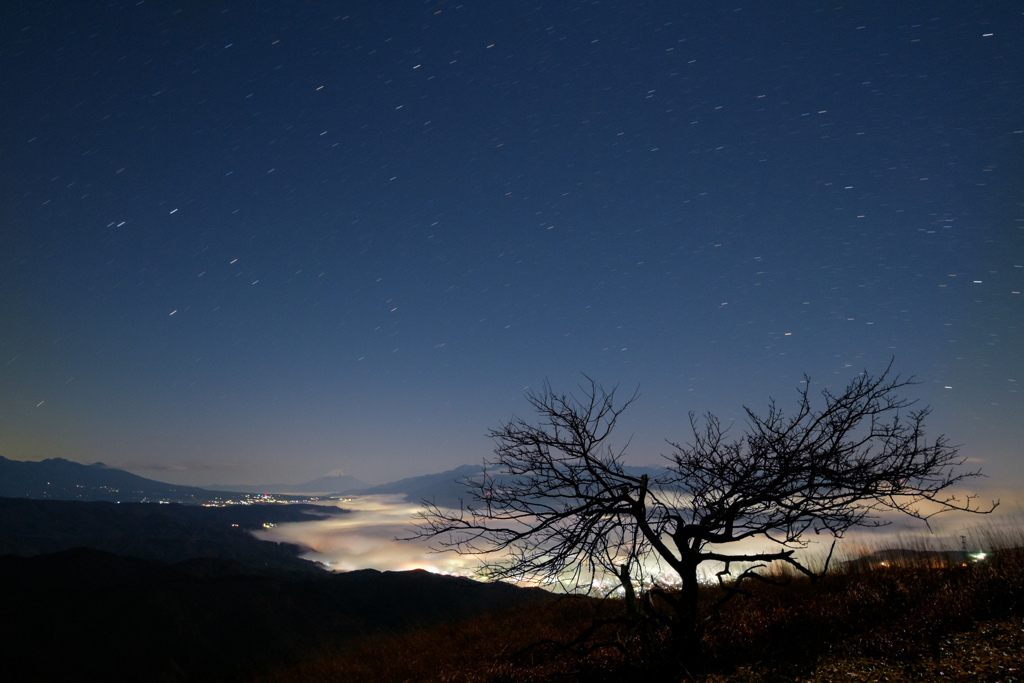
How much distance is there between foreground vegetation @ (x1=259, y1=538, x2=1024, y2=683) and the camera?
7617mm

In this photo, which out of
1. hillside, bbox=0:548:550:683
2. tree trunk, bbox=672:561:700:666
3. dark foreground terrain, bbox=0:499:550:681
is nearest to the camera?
tree trunk, bbox=672:561:700:666

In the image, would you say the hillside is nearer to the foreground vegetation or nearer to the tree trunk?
the foreground vegetation

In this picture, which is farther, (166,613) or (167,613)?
(167,613)

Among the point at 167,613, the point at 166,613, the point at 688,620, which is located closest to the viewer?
the point at 688,620

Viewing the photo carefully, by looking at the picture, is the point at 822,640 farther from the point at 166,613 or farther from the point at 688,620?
the point at 166,613

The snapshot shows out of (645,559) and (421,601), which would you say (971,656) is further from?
(421,601)

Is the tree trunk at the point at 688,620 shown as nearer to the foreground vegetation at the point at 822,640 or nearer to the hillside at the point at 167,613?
the foreground vegetation at the point at 822,640

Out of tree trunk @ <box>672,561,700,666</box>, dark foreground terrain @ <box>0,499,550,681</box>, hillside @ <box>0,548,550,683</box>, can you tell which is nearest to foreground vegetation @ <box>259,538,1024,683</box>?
tree trunk @ <box>672,561,700,666</box>

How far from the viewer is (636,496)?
8.99 meters

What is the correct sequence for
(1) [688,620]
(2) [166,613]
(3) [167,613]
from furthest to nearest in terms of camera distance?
(3) [167,613] → (2) [166,613] → (1) [688,620]

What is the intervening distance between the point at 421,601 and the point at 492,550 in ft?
650

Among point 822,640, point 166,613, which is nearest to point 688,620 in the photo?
point 822,640

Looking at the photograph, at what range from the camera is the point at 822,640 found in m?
9.04

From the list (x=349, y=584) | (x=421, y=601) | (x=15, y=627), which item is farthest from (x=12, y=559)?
(x=421, y=601)
